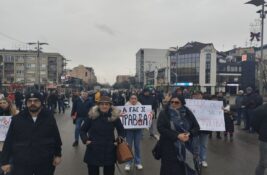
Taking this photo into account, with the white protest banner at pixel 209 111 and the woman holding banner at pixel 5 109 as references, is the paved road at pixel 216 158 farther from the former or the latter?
the woman holding banner at pixel 5 109

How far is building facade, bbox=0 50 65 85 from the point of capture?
367 ft

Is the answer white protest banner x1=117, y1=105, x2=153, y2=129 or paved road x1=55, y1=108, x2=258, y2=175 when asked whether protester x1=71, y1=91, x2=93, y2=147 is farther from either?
white protest banner x1=117, y1=105, x2=153, y2=129

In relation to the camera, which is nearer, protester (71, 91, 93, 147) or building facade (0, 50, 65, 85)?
protester (71, 91, 93, 147)

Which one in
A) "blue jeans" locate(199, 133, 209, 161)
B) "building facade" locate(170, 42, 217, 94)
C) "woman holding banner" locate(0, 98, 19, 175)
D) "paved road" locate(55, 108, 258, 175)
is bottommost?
"paved road" locate(55, 108, 258, 175)

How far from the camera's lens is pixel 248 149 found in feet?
31.9

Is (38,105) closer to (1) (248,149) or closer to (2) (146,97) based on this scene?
(2) (146,97)

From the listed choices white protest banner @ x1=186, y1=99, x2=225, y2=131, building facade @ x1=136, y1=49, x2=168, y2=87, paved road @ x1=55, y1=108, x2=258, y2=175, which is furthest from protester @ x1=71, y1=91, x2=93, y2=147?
building facade @ x1=136, y1=49, x2=168, y2=87

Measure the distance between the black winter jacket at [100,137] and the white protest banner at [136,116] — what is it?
2881 millimetres

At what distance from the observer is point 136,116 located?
7977 millimetres

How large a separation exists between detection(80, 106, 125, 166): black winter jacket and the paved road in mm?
2333

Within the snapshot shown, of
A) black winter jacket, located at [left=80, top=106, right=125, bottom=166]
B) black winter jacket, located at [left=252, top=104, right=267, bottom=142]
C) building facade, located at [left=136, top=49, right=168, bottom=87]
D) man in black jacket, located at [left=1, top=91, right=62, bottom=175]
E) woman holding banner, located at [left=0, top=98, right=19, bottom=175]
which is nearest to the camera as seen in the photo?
man in black jacket, located at [left=1, top=91, right=62, bottom=175]

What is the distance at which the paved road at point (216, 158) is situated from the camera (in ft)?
22.9

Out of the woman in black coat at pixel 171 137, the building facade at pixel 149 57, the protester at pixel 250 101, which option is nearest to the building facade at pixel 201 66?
the building facade at pixel 149 57

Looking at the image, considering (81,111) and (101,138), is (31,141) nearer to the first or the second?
(101,138)
